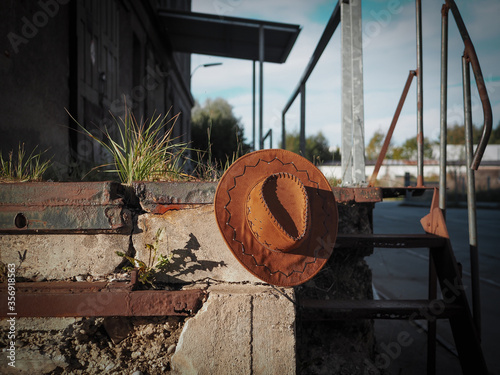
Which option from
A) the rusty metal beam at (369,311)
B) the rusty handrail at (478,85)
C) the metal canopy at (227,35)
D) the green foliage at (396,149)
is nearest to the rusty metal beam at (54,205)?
the rusty metal beam at (369,311)

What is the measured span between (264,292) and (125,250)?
704 millimetres

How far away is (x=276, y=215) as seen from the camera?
1.27 m

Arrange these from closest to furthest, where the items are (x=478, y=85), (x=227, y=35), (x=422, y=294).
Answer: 1. (x=478, y=85)
2. (x=422, y=294)
3. (x=227, y=35)

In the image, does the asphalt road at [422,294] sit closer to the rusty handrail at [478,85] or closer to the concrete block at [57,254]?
the rusty handrail at [478,85]

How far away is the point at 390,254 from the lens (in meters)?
7.00

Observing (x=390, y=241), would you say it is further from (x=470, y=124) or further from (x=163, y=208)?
(x=163, y=208)

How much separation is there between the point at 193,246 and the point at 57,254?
2.16 feet

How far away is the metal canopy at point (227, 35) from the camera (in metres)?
6.59

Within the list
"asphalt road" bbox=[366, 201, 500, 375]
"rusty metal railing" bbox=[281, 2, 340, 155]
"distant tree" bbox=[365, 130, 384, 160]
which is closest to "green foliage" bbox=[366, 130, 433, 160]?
"distant tree" bbox=[365, 130, 384, 160]

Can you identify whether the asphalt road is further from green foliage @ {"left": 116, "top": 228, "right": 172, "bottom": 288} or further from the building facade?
the building facade

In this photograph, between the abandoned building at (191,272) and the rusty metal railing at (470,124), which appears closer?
the abandoned building at (191,272)

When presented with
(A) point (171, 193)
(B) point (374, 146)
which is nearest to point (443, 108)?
(A) point (171, 193)

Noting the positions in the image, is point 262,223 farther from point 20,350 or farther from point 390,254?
point 390,254

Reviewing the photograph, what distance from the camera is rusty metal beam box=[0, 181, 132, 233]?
1.53m
